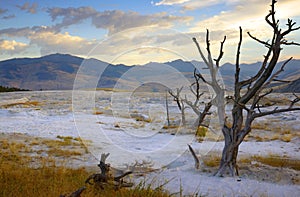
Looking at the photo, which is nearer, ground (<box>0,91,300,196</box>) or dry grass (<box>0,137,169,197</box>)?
dry grass (<box>0,137,169,197</box>)

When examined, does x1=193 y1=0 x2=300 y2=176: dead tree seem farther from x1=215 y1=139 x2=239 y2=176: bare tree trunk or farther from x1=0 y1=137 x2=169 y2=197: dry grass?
x1=0 y1=137 x2=169 y2=197: dry grass

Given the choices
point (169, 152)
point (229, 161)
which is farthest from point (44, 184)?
point (169, 152)

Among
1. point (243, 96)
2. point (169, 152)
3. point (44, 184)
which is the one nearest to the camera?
point (44, 184)

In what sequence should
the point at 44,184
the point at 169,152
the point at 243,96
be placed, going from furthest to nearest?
the point at 169,152, the point at 243,96, the point at 44,184

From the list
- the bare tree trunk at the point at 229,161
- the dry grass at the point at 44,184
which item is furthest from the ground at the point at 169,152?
the dry grass at the point at 44,184

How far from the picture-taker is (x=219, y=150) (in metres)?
14.4

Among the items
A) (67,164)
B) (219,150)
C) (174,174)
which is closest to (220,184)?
(174,174)

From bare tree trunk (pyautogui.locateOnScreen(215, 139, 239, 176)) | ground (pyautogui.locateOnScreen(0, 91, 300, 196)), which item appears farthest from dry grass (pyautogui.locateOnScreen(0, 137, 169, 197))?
bare tree trunk (pyautogui.locateOnScreen(215, 139, 239, 176))

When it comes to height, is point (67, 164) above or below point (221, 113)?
Answer: below

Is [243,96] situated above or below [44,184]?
above

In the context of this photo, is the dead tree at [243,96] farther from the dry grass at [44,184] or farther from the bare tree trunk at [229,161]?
the dry grass at [44,184]

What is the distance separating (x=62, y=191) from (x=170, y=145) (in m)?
10.1

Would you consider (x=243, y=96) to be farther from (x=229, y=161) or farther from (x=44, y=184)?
(x=44, y=184)

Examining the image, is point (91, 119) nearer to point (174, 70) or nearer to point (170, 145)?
point (170, 145)
